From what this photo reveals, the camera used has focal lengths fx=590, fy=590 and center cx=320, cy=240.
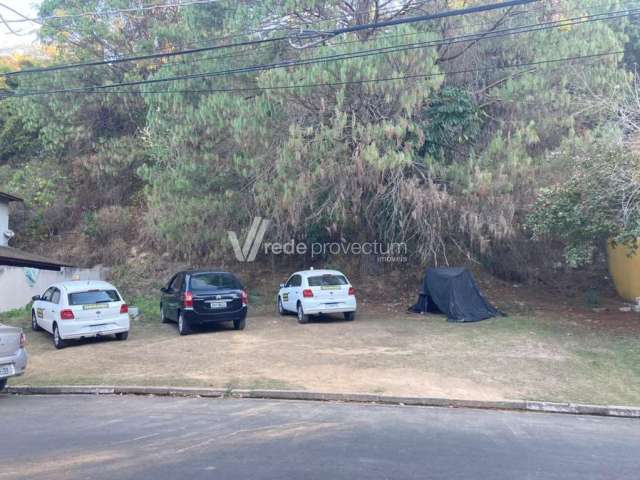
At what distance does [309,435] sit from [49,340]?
10820mm

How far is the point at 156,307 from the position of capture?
19.9 meters

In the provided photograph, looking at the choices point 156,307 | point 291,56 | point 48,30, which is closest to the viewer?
point 291,56

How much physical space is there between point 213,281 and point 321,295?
314 centimetres

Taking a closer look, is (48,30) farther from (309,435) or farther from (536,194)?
(309,435)

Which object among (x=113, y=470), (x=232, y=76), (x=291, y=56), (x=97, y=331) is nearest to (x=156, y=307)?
(x=97, y=331)

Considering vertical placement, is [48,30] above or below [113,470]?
above

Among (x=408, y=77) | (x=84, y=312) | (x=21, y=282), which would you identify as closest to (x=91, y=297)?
(x=84, y=312)

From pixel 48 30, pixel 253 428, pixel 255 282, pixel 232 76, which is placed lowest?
pixel 253 428

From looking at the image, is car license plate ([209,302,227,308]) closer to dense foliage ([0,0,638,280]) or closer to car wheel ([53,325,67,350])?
dense foliage ([0,0,638,280])

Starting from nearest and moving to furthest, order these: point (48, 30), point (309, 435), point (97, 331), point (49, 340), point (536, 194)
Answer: point (309, 435) < point (97, 331) < point (49, 340) < point (536, 194) < point (48, 30)

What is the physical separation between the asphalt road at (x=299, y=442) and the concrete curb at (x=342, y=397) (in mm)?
313

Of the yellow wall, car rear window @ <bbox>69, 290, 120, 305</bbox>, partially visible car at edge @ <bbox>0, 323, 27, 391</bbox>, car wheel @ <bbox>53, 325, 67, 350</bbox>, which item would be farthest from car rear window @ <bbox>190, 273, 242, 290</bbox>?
the yellow wall

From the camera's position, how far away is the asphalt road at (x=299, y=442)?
235 inches

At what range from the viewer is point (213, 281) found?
51.5 feet
